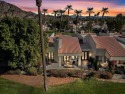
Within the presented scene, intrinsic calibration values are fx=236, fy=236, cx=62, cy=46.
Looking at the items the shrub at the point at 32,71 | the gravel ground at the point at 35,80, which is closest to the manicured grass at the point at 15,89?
the gravel ground at the point at 35,80

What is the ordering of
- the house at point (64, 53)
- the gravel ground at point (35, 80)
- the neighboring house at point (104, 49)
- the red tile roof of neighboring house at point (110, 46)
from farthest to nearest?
the house at point (64, 53) < the red tile roof of neighboring house at point (110, 46) < the neighboring house at point (104, 49) < the gravel ground at point (35, 80)

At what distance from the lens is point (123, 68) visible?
35.8 m

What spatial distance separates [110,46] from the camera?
131ft

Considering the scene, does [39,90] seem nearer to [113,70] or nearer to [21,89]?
[21,89]

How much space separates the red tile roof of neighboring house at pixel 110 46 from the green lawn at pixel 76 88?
25.4 feet

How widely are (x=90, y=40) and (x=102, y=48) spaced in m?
4.71

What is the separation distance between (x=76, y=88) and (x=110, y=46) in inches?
531

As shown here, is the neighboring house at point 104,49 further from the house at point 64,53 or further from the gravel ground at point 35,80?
the gravel ground at point 35,80

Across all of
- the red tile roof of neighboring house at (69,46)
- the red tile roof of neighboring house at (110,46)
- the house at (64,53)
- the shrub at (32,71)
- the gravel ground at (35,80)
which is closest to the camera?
the gravel ground at (35,80)

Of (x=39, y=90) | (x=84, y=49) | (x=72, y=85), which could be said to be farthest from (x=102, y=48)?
(x=39, y=90)

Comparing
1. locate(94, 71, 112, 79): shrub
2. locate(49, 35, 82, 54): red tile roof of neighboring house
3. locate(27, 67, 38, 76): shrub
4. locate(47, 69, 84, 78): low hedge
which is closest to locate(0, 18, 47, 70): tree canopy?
locate(27, 67, 38, 76): shrub

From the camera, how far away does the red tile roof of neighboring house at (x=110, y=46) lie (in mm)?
37394

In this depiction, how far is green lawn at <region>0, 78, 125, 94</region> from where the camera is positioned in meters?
28.1

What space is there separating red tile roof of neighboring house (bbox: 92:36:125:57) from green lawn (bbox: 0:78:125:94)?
7.74 meters
